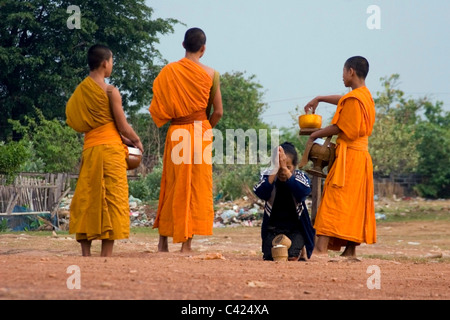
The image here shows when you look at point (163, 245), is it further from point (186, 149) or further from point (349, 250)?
point (349, 250)

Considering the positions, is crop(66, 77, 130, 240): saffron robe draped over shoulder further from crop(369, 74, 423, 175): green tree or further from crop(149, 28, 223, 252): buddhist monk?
crop(369, 74, 423, 175): green tree

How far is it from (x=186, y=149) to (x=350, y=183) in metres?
1.74

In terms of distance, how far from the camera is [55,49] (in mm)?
29562

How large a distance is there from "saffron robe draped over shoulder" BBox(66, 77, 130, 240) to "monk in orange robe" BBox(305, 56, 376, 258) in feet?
6.97

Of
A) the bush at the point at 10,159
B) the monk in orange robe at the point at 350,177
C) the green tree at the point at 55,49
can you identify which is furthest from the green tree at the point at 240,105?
the monk in orange robe at the point at 350,177

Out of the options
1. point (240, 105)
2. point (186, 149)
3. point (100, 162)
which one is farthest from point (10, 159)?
point (240, 105)

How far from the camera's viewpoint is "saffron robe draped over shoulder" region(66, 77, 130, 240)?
23.4 feet

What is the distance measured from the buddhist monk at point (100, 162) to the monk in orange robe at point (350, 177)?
2111 millimetres

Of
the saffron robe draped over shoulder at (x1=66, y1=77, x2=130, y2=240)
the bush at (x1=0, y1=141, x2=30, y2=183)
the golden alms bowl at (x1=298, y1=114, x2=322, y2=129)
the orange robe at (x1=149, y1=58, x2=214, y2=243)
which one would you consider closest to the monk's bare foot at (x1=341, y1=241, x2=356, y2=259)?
the golden alms bowl at (x1=298, y1=114, x2=322, y2=129)

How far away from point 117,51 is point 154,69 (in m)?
1.83

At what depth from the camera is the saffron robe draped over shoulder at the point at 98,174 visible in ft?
23.4

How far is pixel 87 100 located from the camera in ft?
23.8

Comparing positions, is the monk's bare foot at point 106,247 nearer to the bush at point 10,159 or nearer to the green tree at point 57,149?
the bush at point 10,159
